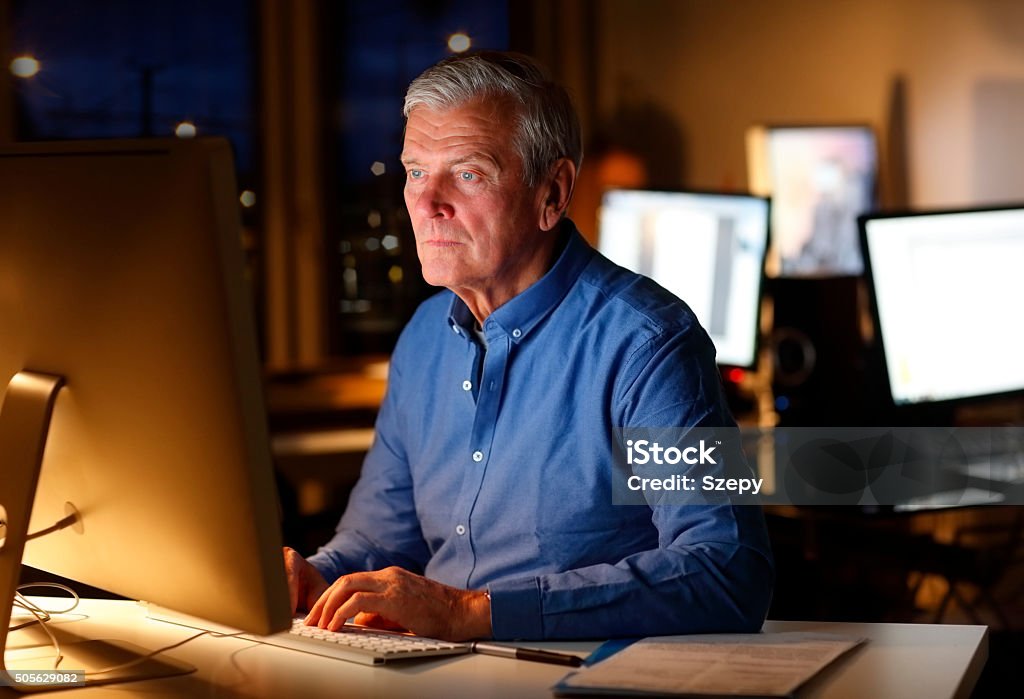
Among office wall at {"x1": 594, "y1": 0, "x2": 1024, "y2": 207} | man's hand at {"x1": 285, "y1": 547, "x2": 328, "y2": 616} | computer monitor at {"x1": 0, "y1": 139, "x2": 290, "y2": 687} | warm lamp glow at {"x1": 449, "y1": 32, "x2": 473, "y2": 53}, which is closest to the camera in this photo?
computer monitor at {"x1": 0, "y1": 139, "x2": 290, "y2": 687}

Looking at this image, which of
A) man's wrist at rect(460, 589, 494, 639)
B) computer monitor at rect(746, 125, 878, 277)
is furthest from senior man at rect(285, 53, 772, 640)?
computer monitor at rect(746, 125, 878, 277)

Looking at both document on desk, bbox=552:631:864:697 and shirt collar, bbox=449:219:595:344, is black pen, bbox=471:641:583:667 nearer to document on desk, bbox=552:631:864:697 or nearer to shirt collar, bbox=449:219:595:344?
document on desk, bbox=552:631:864:697

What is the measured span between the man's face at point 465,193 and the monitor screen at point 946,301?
100 cm

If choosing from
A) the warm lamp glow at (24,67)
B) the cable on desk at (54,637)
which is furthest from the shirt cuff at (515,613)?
the warm lamp glow at (24,67)

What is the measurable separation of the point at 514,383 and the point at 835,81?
3.51m

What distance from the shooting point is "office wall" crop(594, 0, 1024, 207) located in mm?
4234

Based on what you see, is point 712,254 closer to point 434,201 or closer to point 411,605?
point 434,201

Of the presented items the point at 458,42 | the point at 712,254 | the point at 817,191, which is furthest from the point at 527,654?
the point at 458,42

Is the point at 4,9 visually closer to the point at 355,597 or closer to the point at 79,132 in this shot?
the point at 79,132

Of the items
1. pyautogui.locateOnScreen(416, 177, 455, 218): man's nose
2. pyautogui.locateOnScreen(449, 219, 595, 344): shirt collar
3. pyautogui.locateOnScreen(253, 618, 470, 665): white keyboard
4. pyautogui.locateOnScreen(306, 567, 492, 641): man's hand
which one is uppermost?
pyautogui.locateOnScreen(416, 177, 455, 218): man's nose

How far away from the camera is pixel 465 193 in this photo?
1670 mm

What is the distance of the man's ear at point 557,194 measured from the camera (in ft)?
5.64

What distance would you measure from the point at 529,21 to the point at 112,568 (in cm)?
454

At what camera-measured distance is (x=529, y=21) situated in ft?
17.6
